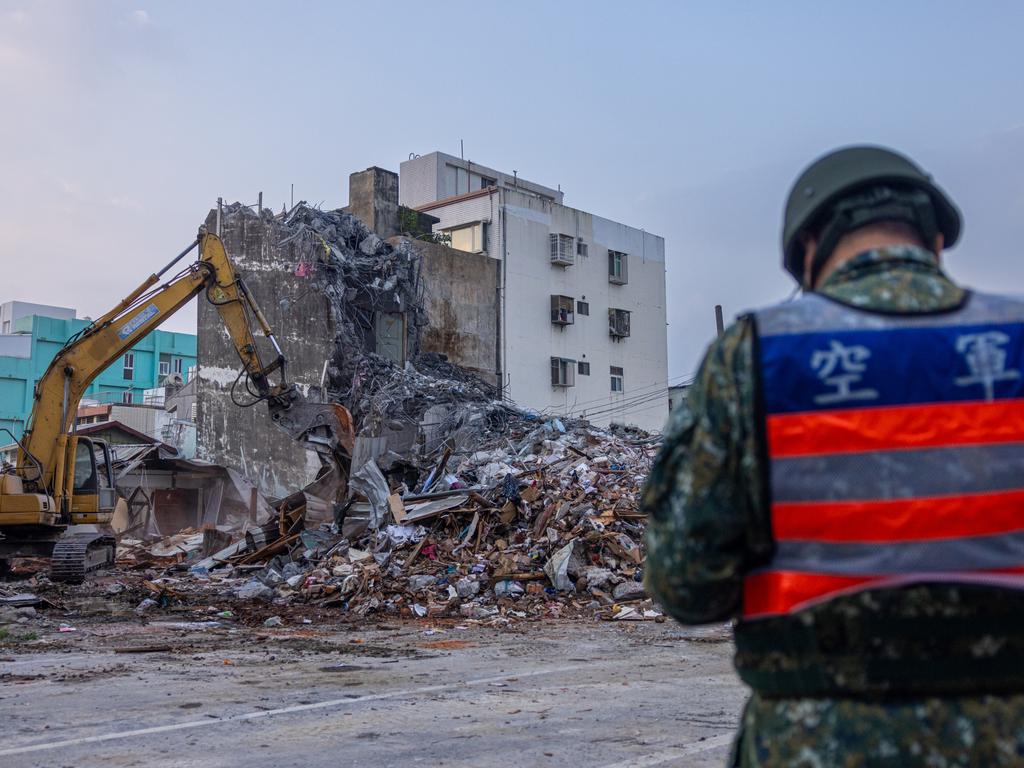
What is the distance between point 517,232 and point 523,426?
17059mm

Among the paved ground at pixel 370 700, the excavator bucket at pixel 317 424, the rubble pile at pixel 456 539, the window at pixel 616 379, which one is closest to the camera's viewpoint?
the paved ground at pixel 370 700

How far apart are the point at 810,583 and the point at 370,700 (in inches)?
231

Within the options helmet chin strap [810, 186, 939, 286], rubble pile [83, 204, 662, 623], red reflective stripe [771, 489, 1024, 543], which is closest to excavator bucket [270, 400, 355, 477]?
rubble pile [83, 204, 662, 623]

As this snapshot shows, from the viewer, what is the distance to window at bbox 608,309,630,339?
45531 millimetres

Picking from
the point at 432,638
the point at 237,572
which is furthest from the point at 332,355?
the point at 432,638

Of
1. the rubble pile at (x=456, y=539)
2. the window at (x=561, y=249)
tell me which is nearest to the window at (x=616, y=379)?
the window at (x=561, y=249)

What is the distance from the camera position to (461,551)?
15.9m

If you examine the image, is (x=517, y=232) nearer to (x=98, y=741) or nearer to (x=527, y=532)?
(x=527, y=532)

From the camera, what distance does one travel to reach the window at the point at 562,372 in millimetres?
42594

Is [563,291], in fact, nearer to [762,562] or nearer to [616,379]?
[616,379]

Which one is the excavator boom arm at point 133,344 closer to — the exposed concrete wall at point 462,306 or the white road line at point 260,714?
the white road line at point 260,714

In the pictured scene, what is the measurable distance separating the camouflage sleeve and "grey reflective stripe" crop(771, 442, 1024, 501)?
78 mm

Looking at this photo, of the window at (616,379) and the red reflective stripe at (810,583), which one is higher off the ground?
the window at (616,379)

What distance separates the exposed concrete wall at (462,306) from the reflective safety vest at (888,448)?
34.6m
